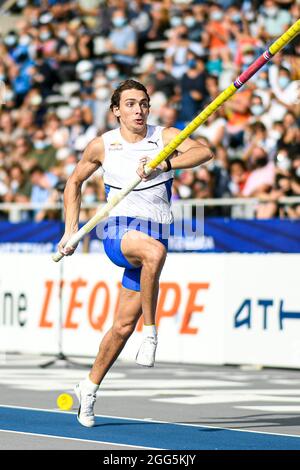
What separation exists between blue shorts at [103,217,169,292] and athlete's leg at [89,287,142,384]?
8cm

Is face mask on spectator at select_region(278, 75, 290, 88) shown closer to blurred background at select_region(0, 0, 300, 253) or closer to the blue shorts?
blurred background at select_region(0, 0, 300, 253)

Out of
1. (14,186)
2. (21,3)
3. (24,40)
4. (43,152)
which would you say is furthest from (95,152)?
(21,3)

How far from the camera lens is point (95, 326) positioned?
17.8 meters

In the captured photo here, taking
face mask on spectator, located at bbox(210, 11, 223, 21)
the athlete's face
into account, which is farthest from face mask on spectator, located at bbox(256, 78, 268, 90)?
the athlete's face

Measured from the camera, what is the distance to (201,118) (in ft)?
30.3

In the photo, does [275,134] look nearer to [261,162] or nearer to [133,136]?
[261,162]

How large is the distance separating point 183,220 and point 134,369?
2570 millimetres

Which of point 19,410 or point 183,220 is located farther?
point 183,220

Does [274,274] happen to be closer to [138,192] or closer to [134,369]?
[134,369]

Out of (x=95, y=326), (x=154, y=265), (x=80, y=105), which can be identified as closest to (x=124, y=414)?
(x=154, y=265)

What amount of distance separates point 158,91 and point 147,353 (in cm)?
1413

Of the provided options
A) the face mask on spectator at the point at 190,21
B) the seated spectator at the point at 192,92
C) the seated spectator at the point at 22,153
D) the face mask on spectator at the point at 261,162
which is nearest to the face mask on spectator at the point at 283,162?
the face mask on spectator at the point at 261,162

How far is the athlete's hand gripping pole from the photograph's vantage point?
8.95 metres
